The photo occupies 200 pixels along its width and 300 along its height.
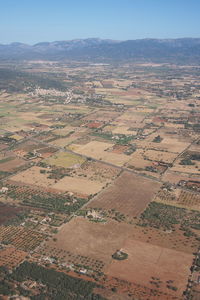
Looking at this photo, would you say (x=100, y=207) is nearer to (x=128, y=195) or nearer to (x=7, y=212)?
(x=128, y=195)

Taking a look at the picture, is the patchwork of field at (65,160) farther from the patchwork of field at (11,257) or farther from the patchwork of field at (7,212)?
the patchwork of field at (11,257)

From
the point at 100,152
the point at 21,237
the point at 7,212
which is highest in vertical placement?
the point at 100,152

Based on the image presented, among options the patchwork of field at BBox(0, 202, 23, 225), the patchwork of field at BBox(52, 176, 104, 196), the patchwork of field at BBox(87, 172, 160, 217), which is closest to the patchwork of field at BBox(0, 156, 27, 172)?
the patchwork of field at BBox(52, 176, 104, 196)

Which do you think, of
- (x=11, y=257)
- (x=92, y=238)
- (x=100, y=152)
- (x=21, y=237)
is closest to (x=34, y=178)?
(x=100, y=152)

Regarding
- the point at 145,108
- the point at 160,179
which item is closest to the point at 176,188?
the point at 160,179

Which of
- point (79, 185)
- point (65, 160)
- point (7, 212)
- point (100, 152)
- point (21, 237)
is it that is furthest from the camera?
point (100, 152)

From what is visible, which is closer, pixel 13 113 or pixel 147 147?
pixel 147 147

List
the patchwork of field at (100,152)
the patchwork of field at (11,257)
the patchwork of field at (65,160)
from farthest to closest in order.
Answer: the patchwork of field at (100,152) → the patchwork of field at (65,160) → the patchwork of field at (11,257)

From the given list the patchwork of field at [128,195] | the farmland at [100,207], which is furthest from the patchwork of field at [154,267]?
the patchwork of field at [128,195]

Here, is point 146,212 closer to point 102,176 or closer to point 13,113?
point 102,176
